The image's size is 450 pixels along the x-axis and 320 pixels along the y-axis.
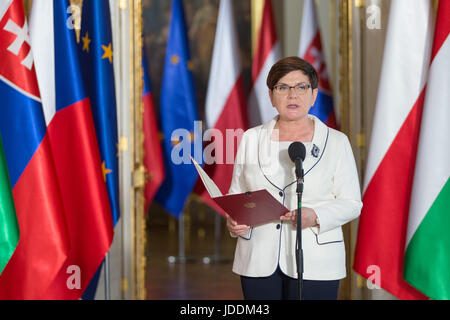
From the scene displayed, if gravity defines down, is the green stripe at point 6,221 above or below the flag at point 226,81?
below

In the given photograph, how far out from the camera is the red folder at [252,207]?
2129 mm

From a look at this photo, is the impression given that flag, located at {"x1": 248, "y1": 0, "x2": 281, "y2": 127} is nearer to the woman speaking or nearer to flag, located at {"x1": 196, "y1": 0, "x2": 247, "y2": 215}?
flag, located at {"x1": 196, "y1": 0, "x2": 247, "y2": 215}

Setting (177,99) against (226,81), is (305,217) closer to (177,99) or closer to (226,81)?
(226,81)

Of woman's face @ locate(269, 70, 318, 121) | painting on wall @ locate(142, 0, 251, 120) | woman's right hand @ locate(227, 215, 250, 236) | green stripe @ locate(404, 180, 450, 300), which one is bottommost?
green stripe @ locate(404, 180, 450, 300)

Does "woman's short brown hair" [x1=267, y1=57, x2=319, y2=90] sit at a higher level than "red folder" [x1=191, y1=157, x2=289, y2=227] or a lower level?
higher

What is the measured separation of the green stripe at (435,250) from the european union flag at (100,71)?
193 centimetres

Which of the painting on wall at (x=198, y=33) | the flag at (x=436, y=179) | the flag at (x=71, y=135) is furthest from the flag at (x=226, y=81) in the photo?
the painting on wall at (x=198, y=33)

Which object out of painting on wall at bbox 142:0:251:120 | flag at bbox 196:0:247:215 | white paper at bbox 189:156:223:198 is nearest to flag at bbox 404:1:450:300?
white paper at bbox 189:156:223:198

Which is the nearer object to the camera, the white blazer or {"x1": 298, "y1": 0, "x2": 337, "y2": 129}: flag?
the white blazer

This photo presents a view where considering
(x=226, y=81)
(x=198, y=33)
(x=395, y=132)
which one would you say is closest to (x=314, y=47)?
(x=226, y=81)

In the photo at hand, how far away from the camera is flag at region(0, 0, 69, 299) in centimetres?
319

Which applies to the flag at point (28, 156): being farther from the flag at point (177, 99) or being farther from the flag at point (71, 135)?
the flag at point (177, 99)

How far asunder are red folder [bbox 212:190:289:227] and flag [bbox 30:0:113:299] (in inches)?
61.4

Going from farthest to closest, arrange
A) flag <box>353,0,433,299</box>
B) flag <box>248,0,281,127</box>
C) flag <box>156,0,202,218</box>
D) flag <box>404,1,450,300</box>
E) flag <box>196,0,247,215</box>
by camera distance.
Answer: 1. flag <box>156,0,202,218</box>
2. flag <box>196,0,247,215</box>
3. flag <box>248,0,281,127</box>
4. flag <box>353,0,433,299</box>
5. flag <box>404,1,450,300</box>
